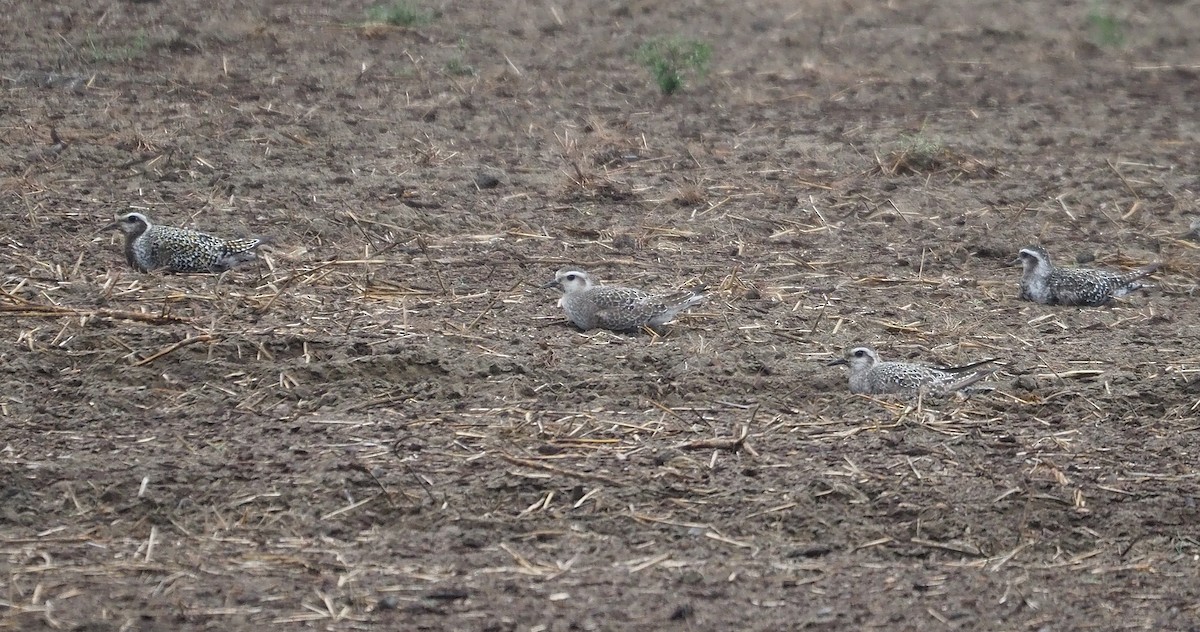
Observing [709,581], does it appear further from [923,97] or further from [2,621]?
[923,97]

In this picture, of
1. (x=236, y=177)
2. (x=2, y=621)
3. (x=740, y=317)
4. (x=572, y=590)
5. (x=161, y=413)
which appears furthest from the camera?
(x=236, y=177)

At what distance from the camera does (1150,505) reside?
294 inches

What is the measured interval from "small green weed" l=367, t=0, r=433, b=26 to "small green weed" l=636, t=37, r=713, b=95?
7.60 ft

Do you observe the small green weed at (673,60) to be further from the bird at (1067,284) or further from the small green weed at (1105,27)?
the bird at (1067,284)


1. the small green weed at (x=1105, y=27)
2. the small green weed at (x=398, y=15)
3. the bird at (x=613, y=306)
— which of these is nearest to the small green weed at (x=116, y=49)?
the small green weed at (x=398, y=15)

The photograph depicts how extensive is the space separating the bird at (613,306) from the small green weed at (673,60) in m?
5.60

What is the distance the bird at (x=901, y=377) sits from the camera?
8602 mm

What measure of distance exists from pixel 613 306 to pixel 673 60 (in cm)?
654

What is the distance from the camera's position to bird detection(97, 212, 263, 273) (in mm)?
10297

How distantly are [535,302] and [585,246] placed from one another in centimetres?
133

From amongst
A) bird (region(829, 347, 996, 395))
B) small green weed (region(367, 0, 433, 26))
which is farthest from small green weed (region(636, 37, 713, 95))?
bird (region(829, 347, 996, 395))

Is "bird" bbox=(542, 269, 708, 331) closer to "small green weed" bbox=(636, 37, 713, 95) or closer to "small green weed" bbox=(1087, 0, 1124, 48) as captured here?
"small green weed" bbox=(636, 37, 713, 95)

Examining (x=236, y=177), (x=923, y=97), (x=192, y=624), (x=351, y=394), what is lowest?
(x=923, y=97)

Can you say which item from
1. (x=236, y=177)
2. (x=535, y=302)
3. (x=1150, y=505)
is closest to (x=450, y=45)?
(x=236, y=177)
